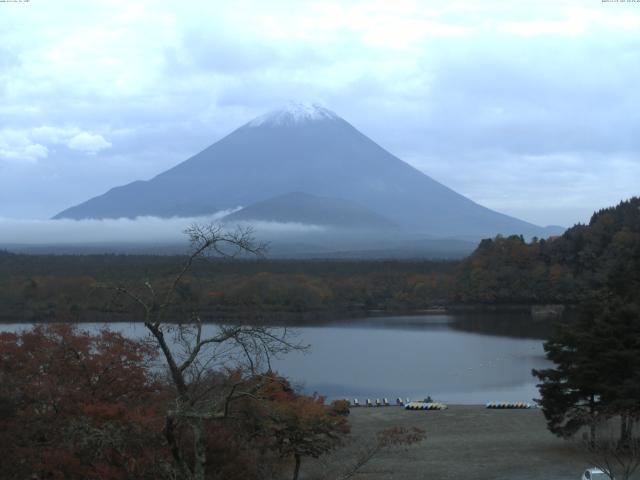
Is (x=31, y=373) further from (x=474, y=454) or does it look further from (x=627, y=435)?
(x=627, y=435)

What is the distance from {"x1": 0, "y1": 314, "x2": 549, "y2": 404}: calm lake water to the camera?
21156mm

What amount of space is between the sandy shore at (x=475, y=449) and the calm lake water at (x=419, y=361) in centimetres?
284

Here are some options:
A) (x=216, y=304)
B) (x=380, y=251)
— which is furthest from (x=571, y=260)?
(x=380, y=251)

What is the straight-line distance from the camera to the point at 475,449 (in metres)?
12.4

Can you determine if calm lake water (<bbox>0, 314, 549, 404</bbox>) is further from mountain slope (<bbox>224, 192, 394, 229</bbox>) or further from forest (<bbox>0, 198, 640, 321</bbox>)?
mountain slope (<bbox>224, 192, 394, 229</bbox>)

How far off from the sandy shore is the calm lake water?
284cm

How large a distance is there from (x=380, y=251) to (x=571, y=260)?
266 ft

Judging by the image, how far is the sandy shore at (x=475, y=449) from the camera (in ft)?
34.9

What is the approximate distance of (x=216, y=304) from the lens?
4603cm

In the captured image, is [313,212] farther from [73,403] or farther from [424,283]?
[73,403]

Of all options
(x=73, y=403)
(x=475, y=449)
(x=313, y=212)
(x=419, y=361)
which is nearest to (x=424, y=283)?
(x=419, y=361)

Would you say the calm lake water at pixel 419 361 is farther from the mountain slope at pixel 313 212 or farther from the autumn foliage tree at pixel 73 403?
the mountain slope at pixel 313 212

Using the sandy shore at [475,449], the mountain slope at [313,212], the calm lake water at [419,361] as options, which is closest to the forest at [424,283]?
the calm lake water at [419,361]

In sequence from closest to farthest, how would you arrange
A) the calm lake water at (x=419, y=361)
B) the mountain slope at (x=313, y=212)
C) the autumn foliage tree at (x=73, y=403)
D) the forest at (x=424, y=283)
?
the autumn foliage tree at (x=73, y=403) → the calm lake water at (x=419, y=361) → the forest at (x=424, y=283) → the mountain slope at (x=313, y=212)
